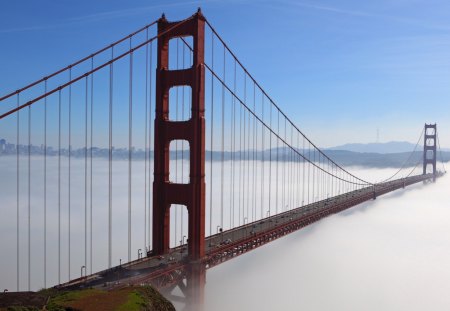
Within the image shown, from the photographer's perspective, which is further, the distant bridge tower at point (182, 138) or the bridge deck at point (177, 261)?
the distant bridge tower at point (182, 138)

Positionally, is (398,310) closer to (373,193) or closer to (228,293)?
(228,293)

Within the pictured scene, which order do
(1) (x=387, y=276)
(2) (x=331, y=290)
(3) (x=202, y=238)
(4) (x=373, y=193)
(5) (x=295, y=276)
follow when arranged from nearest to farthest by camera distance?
(3) (x=202, y=238)
(2) (x=331, y=290)
(5) (x=295, y=276)
(1) (x=387, y=276)
(4) (x=373, y=193)

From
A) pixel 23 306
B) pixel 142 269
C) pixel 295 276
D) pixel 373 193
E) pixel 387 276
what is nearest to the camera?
pixel 23 306

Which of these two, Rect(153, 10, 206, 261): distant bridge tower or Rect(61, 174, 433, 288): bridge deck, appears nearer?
Rect(61, 174, 433, 288): bridge deck

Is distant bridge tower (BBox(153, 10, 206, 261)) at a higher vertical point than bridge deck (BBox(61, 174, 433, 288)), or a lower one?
higher

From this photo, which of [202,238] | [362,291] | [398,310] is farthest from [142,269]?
[362,291]

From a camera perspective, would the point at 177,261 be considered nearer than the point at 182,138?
Yes

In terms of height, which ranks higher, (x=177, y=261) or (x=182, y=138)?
(x=182, y=138)

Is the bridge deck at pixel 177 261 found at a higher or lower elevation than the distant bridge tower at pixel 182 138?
lower
